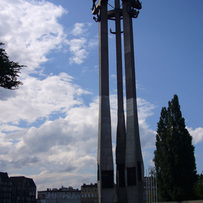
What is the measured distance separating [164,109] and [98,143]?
14.1 meters

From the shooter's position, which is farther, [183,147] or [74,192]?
[74,192]

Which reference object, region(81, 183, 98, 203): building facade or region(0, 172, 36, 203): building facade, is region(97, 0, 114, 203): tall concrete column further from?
region(81, 183, 98, 203): building facade

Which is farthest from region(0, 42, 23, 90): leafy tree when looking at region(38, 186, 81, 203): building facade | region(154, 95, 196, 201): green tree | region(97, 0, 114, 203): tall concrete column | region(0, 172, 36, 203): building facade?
region(38, 186, 81, 203): building facade

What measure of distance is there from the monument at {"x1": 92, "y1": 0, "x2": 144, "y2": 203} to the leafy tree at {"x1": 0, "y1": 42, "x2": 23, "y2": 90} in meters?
9.65

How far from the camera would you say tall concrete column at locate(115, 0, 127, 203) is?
33312mm

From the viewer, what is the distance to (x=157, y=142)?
139 ft

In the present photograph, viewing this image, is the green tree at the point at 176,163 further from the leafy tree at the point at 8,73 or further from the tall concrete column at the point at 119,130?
the leafy tree at the point at 8,73

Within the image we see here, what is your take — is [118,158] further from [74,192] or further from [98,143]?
[74,192]

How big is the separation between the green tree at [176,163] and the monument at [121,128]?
17.3ft

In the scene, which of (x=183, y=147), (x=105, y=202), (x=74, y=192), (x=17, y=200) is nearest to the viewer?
(x=105, y=202)

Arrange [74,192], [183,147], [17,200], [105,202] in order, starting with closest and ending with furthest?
[105,202]
[183,147]
[17,200]
[74,192]

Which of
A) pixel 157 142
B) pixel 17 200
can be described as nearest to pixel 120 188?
pixel 157 142

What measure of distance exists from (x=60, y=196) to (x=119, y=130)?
10640cm

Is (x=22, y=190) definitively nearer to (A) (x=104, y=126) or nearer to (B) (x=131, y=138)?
(A) (x=104, y=126)
